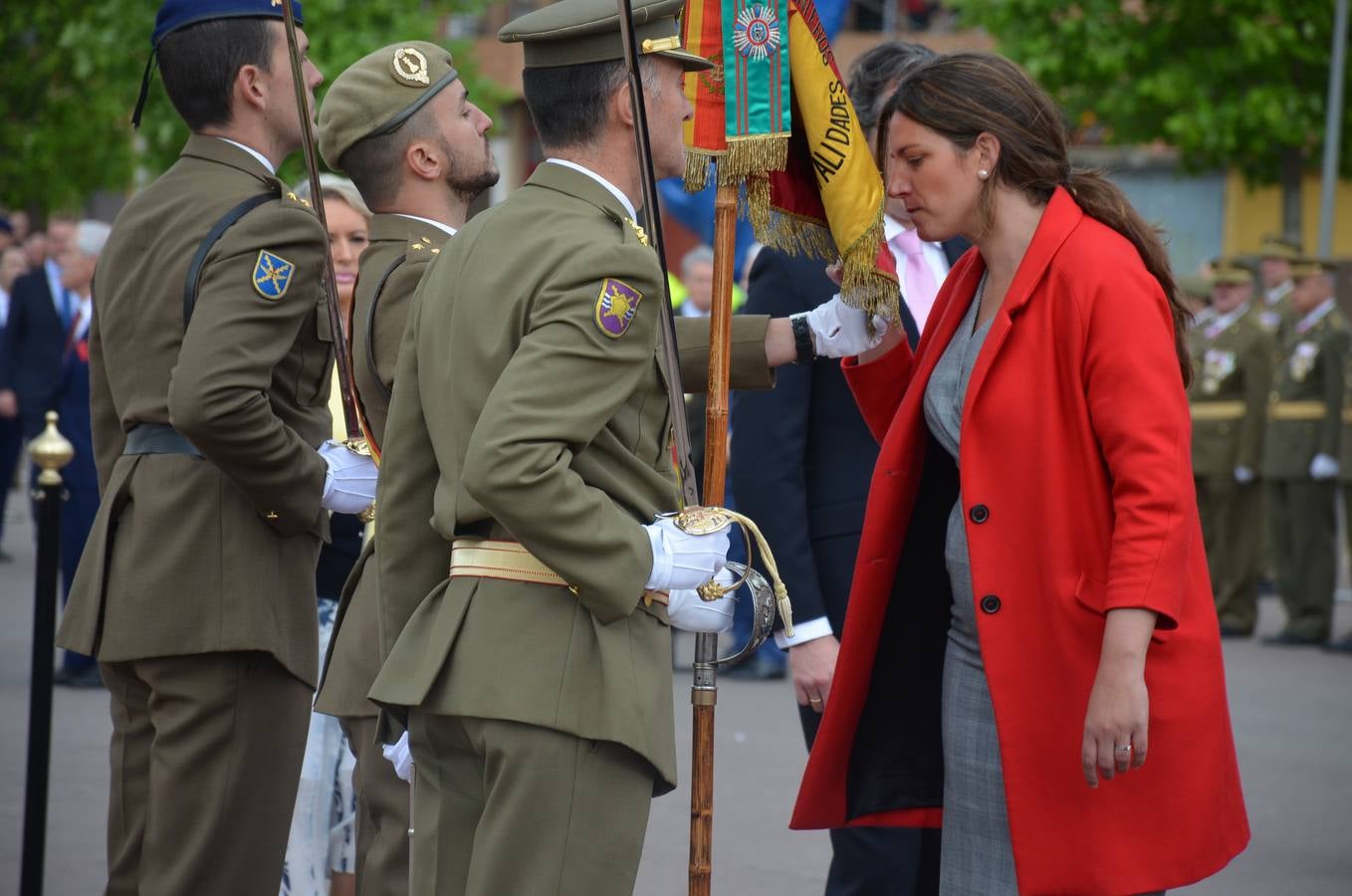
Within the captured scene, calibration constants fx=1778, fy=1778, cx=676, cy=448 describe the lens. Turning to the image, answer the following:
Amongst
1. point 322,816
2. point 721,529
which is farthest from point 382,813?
point 721,529

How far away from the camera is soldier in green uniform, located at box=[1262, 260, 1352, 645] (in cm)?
1128

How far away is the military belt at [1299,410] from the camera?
11.6 meters

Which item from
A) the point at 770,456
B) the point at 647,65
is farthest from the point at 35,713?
the point at 647,65

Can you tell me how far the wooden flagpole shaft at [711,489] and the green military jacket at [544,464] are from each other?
194 millimetres

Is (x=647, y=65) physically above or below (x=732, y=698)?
above

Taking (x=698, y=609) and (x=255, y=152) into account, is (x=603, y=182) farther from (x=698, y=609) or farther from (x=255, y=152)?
(x=255, y=152)

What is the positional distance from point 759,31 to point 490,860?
5.55 feet

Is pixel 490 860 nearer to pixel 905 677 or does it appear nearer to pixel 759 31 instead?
pixel 905 677

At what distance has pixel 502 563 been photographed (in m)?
2.81

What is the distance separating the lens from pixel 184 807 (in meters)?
3.62

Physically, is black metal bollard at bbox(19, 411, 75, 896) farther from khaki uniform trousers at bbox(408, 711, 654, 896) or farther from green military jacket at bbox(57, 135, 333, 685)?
khaki uniform trousers at bbox(408, 711, 654, 896)

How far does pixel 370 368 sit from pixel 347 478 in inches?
10.0

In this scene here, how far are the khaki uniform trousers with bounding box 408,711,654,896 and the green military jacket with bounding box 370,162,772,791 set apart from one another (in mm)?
48

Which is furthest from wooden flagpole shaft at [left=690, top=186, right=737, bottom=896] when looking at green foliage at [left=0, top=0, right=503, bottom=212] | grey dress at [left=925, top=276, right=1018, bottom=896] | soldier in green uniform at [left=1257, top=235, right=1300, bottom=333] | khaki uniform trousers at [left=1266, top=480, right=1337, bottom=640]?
green foliage at [left=0, top=0, right=503, bottom=212]
